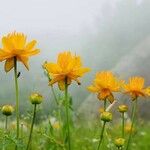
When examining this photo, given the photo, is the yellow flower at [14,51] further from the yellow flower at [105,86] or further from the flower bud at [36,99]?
the yellow flower at [105,86]

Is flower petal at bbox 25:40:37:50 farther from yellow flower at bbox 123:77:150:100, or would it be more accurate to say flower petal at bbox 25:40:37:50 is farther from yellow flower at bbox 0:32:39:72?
yellow flower at bbox 123:77:150:100

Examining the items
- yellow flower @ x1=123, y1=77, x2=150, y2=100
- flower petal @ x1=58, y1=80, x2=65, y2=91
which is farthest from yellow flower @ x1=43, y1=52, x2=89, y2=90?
yellow flower @ x1=123, y1=77, x2=150, y2=100

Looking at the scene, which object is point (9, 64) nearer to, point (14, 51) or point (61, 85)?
point (14, 51)

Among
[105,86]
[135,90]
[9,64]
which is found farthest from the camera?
[135,90]

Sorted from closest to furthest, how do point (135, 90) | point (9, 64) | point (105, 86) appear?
1. point (9, 64)
2. point (105, 86)
3. point (135, 90)

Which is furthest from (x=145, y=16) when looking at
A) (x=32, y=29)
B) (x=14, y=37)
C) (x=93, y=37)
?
(x=14, y=37)

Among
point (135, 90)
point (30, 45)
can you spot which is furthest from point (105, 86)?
point (30, 45)

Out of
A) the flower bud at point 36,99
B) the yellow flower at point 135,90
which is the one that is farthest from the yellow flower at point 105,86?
the flower bud at point 36,99
